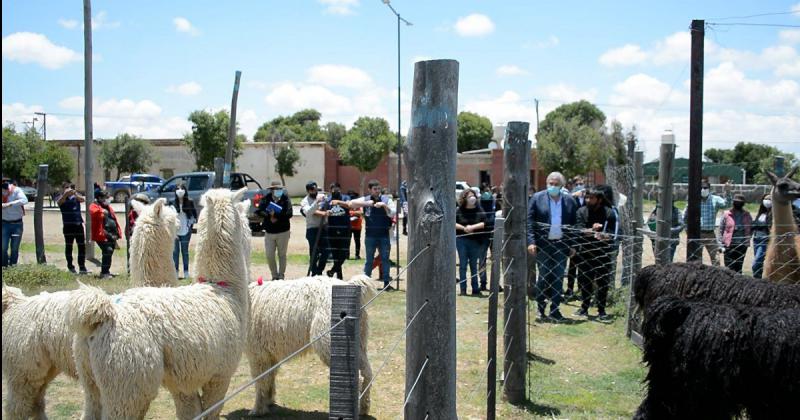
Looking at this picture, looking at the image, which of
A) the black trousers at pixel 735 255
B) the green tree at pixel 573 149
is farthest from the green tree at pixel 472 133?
the black trousers at pixel 735 255

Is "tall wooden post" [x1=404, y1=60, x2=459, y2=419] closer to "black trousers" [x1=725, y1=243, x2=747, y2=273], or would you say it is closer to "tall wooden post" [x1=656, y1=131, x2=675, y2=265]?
"tall wooden post" [x1=656, y1=131, x2=675, y2=265]

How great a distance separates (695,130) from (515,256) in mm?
4528

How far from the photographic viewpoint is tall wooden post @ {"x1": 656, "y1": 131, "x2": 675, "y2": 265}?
7.59 m

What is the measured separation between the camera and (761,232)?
11.0 meters

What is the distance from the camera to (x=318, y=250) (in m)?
11.9

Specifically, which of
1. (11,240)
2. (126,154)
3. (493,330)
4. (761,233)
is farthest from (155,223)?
(126,154)

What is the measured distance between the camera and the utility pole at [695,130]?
28.3 feet

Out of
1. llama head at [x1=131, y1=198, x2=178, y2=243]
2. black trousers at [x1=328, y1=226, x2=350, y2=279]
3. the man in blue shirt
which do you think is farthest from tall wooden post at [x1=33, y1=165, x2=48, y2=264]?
llama head at [x1=131, y1=198, x2=178, y2=243]

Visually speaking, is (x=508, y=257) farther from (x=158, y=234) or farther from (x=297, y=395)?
(x=158, y=234)

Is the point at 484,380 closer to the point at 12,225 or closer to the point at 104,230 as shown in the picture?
the point at 104,230

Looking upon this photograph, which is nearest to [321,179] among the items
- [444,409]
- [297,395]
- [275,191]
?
[275,191]

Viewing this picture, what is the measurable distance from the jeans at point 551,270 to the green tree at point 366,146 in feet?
120

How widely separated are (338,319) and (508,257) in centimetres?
339

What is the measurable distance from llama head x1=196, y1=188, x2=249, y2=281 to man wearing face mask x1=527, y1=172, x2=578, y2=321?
5.26 metres
